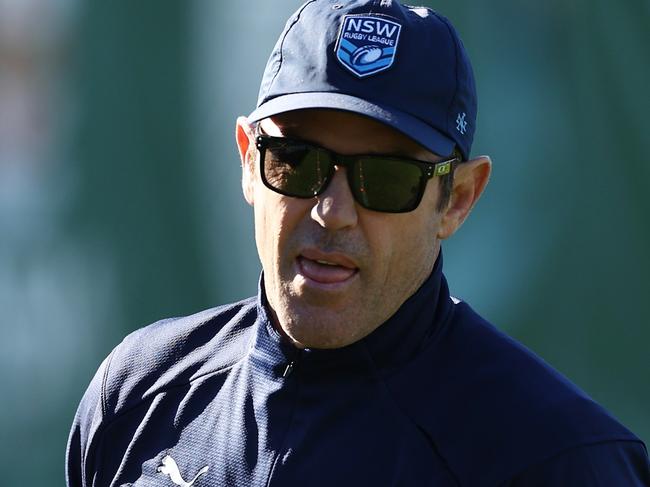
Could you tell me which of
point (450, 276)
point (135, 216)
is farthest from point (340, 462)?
point (135, 216)

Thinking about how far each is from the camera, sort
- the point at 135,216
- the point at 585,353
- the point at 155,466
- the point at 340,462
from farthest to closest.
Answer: the point at 135,216, the point at 585,353, the point at 155,466, the point at 340,462

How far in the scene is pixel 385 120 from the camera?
197 cm

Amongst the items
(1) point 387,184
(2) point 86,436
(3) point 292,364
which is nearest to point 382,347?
(3) point 292,364

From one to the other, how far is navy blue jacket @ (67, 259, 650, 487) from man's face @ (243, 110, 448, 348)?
4 cm

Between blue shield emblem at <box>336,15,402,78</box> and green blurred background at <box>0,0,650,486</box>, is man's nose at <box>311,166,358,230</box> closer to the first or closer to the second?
blue shield emblem at <box>336,15,402,78</box>

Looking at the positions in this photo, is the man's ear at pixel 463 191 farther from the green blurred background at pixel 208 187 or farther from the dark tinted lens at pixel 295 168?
the green blurred background at pixel 208 187

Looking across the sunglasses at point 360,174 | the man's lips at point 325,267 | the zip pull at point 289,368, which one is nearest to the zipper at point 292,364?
the zip pull at point 289,368

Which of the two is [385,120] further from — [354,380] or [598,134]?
[598,134]

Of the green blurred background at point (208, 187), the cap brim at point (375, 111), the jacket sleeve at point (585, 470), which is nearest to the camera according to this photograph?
the jacket sleeve at point (585, 470)

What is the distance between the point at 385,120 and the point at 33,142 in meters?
2.53

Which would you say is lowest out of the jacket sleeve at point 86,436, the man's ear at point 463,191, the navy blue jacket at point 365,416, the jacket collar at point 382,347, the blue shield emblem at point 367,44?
the jacket sleeve at point 86,436

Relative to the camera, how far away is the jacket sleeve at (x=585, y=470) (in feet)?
6.04

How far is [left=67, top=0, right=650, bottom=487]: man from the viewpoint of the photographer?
1927 millimetres

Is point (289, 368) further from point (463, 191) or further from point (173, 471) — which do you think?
point (463, 191)
